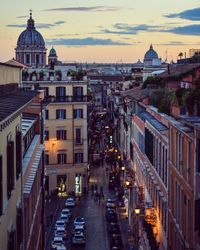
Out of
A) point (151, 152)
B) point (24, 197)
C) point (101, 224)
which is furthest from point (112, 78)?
point (24, 197)

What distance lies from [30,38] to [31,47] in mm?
6081

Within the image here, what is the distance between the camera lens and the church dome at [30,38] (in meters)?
169

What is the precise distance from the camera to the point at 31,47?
166 metres

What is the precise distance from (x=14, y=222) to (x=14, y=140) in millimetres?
1864

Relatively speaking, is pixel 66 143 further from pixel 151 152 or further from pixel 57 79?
pixel 151 152

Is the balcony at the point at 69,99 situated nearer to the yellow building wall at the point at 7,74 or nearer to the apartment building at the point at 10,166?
the yellow building wall at the point at 7,74

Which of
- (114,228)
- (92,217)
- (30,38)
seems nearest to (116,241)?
(114,228)

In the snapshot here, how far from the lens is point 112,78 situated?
607 ft

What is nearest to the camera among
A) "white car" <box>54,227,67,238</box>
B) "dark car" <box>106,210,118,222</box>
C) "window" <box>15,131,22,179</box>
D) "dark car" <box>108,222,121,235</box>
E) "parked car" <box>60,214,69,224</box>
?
"window" <box>15,131,22,179</box>

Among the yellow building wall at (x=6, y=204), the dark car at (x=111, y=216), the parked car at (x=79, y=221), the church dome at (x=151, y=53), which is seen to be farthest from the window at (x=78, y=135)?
the church dome at (x=151, y=53)

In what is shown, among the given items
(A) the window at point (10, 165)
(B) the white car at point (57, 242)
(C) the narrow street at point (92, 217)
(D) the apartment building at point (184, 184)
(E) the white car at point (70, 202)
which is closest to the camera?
(A) the window at point (10, 165)

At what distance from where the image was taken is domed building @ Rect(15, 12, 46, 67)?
162m

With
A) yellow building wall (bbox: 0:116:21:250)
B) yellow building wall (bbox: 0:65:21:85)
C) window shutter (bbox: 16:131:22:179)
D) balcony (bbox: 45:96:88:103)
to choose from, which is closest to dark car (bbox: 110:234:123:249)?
yellow building wall (bbox: 0:65:21:85)

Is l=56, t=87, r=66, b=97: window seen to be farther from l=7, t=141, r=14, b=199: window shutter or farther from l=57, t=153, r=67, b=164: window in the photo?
l=7, t=141, r=14, b=199: window shutter
